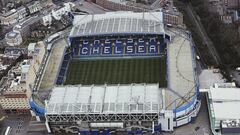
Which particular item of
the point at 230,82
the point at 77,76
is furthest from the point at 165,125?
the point at 77,76

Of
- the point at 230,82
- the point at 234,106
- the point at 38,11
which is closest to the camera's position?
the point at 234,106

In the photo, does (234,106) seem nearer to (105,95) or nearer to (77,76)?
(105,95)

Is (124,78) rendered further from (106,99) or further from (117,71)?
(106,99)

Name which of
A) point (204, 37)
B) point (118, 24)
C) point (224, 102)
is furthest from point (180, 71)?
point (118, 24)

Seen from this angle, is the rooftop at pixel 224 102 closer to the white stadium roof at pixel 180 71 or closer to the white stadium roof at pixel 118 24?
the white stadium roof at pixel 180 71

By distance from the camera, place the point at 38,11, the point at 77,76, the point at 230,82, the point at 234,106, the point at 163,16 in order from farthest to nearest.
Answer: the point at 38,11
the point at 163,16
the point at 77,76
the point at 230,82
the point at 234,106

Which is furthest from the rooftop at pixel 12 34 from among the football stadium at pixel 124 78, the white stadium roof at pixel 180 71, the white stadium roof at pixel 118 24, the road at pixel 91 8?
the white stadium roof at pixel 180 71
